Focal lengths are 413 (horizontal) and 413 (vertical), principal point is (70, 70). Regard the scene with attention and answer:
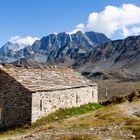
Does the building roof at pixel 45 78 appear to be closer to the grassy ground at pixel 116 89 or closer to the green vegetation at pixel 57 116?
the green vegetation at pixel 57 116

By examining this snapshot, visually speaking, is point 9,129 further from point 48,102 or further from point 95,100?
point 95,100

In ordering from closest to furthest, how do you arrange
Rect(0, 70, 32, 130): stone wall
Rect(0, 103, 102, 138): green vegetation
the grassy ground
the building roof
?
Rect(0, 103, 102, 138): green vegetation
Rect(0, 70, 32, 130): stone wall
the building roof
the grassy ground

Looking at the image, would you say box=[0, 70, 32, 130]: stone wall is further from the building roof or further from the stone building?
the building roof

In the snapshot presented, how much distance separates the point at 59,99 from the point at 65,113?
5.33 ft

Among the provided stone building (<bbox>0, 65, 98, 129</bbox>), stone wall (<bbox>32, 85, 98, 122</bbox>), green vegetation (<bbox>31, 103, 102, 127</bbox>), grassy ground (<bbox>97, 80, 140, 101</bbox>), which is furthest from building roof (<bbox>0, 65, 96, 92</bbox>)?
grassy ground (<bbox>97, 80, 140, 101</bbox>)

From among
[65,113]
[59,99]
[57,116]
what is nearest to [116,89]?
[59,99]

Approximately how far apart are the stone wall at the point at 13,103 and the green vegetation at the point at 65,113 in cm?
150

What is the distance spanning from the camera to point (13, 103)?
40031 mm

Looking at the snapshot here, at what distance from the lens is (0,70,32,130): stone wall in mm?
39188

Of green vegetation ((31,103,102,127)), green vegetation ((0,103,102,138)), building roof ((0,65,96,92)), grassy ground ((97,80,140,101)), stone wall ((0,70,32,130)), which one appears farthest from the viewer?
grassy ground ((97,80,140,101))

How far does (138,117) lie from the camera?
111 feet

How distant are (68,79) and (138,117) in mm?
16560

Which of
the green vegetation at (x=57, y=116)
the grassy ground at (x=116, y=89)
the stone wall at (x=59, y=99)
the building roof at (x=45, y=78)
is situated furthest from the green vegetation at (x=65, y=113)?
the grassy ground at (x=116, y=89)

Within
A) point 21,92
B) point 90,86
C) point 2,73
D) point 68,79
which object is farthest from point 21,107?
point 90,86
